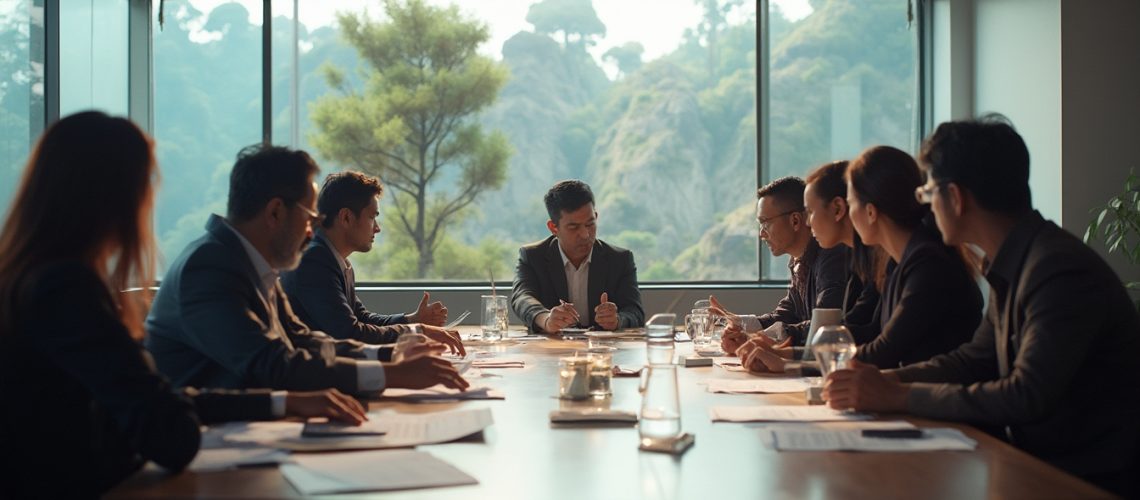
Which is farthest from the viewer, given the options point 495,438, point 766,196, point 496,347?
point 766,196

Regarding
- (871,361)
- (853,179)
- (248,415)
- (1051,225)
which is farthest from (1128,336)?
(248,415)

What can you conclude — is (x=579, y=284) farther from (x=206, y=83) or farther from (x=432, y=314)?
(x=206, y=83)

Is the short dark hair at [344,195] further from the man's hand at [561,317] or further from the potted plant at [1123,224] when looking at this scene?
the potted plant at [1123,224]

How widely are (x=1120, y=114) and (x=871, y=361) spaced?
411 cm

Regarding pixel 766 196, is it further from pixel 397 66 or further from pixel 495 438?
pixel 397 66

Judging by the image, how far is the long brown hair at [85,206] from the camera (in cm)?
202

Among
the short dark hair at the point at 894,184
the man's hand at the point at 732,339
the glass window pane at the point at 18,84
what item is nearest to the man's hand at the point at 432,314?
the man's hand at the point at 732,339

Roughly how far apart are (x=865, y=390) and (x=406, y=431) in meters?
1.06

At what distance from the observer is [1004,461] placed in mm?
2121

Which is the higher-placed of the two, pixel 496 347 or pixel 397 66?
pixel 397 66

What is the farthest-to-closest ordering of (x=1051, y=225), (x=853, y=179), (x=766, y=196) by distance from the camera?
(x=766, y=196) < (x=853, y=179) < (x=1051, y=225)

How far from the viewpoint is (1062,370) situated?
2.45 meters

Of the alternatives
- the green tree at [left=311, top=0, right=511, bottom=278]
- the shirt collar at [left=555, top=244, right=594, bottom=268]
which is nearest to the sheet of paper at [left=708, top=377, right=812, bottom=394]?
the shirt collar at [left=555, top=244, right=594, bottom=268]

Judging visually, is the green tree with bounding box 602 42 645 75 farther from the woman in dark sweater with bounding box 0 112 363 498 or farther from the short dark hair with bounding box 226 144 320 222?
the woman in dark sweater with bounding box 0 112 363 498
